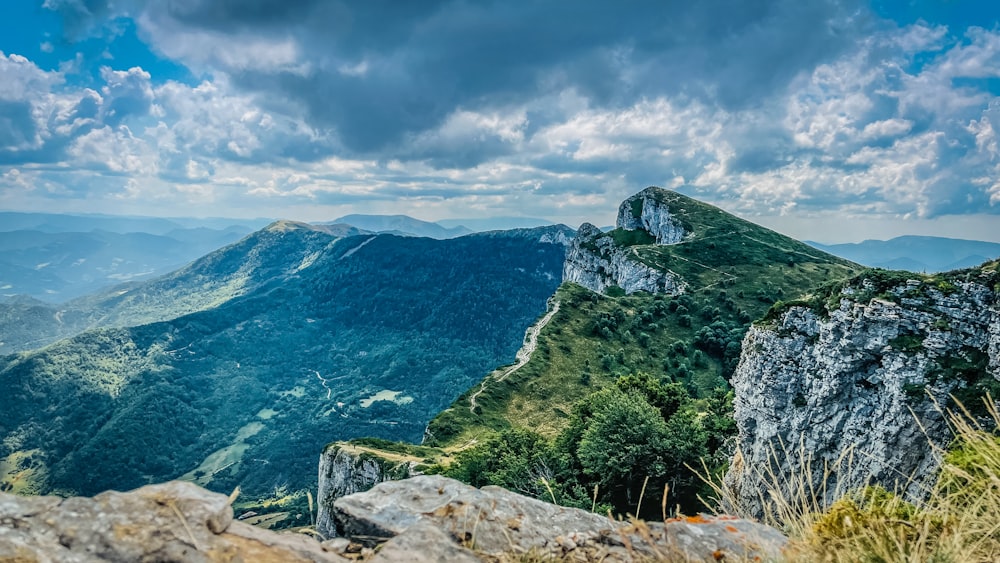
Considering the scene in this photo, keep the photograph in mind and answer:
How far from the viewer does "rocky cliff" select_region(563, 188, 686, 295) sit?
433 feet

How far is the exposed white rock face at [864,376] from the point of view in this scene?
28.5 m

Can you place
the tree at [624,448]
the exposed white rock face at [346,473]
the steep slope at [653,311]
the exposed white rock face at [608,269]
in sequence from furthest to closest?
1. the exposed white rock face at [608,269]
2. the steep slope at [653,311]
3. the exposed white rock face at [346,473]
4. the tree at [624,448]

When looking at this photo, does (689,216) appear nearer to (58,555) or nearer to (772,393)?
(772,393)

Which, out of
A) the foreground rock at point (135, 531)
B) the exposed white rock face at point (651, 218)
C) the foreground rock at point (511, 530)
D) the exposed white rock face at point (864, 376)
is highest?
Answer: the exposed white rock face at point (651, 218)

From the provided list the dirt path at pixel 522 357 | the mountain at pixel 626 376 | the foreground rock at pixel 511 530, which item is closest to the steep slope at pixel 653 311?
the mountain at pixel 626 376

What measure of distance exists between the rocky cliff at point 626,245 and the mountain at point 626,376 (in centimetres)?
52

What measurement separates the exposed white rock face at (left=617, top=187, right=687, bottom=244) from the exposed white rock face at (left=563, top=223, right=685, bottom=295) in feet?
40.7

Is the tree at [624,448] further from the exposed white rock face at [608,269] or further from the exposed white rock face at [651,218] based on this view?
the exposed white rock face at [651,218]

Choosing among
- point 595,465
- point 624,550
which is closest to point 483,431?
point 595,465

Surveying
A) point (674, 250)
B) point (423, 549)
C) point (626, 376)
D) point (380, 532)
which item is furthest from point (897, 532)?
point (674, 250)

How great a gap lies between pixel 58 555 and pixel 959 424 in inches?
404

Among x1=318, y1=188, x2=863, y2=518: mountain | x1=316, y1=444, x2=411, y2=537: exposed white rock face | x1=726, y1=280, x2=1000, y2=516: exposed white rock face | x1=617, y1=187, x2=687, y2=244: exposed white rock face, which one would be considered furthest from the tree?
x1=617, y1=187, x2=687, y2=244: exposed white rock face

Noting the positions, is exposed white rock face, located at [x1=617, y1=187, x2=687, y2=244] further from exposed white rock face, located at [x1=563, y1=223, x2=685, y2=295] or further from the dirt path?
the dirt path

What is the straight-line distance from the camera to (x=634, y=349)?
92.8 metres
